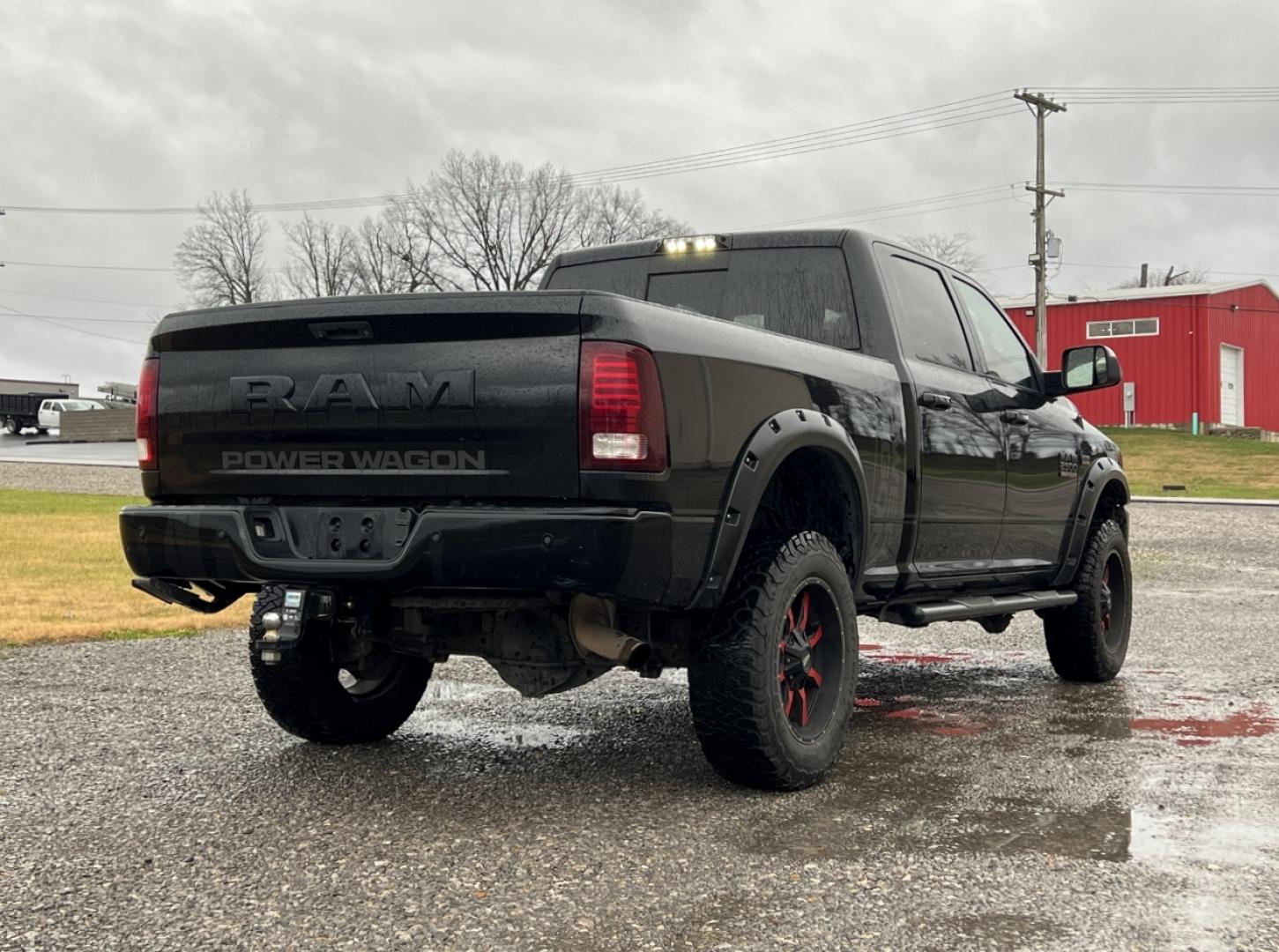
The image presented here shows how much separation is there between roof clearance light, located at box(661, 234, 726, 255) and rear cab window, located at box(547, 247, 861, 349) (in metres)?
0.04

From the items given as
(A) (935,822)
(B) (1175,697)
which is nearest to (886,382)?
(A) (935,822)

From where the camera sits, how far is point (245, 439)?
424 cm

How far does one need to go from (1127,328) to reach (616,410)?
141 feet

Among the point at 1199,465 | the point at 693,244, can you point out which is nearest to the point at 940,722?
the point at 693,244

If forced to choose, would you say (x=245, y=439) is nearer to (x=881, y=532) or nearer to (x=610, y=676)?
(x=881, y=532)

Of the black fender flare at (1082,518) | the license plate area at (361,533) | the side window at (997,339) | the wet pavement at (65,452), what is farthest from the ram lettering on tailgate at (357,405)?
the wet pavement at (65,452)

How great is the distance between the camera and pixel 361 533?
400 cm

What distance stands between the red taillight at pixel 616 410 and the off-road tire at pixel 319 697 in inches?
60.5

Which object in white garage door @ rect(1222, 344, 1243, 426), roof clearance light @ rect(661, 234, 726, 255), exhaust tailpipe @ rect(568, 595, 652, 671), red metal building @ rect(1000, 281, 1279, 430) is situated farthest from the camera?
white garage door @ rect(1222, 344, 1243, 426)

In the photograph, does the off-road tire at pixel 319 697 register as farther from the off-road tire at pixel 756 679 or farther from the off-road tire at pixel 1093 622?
the off-road tire at pixel 1093 622

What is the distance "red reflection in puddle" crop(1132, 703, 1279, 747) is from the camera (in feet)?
18.1

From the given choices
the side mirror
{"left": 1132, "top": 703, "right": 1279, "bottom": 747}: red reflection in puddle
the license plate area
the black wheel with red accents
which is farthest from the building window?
the license plate area

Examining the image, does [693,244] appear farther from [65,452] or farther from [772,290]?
[65,452]

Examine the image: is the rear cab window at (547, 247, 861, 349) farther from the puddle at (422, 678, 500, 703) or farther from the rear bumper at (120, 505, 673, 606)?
the puddle at (422, 678, 500, 703)
